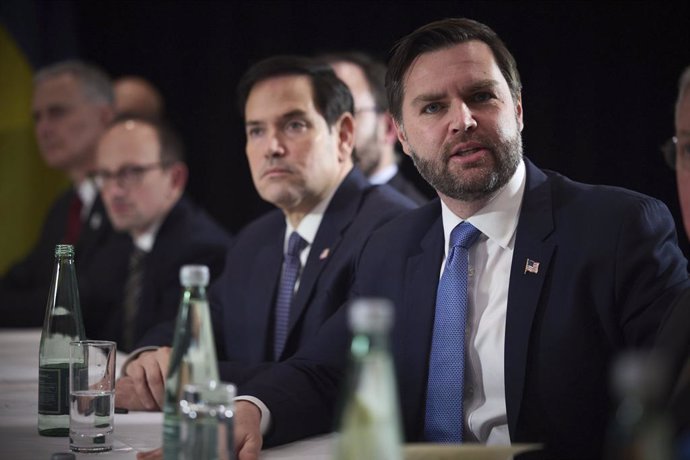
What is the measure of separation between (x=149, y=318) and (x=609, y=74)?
6.60ft

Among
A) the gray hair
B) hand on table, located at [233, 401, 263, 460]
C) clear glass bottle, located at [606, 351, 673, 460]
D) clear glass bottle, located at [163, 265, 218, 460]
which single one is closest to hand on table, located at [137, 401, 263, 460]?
hand on table, located at [233, 401, 263, 460]

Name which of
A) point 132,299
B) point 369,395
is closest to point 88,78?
point 132,299

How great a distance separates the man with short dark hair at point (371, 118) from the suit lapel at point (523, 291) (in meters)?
1.91

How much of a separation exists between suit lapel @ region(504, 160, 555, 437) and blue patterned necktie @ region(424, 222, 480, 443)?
0.31ft

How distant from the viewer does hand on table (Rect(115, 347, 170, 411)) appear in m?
2.12

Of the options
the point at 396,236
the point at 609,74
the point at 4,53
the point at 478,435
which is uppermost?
the point at 4,53

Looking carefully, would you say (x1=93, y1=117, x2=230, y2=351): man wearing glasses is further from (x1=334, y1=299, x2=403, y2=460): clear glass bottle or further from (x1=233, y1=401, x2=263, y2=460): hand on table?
(x1=334, y1=299, x2=403, y2=460): clear glass bottle

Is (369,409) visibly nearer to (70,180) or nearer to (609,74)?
(609,74)

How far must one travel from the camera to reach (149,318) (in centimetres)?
396

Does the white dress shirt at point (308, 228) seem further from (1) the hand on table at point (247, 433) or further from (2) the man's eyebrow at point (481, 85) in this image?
(1) the hand on table at point (247, 433)

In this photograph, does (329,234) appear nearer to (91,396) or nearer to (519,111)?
(519,111)

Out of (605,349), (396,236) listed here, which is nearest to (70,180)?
(396,236)

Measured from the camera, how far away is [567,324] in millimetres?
1911

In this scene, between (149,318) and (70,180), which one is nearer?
(149,318)
